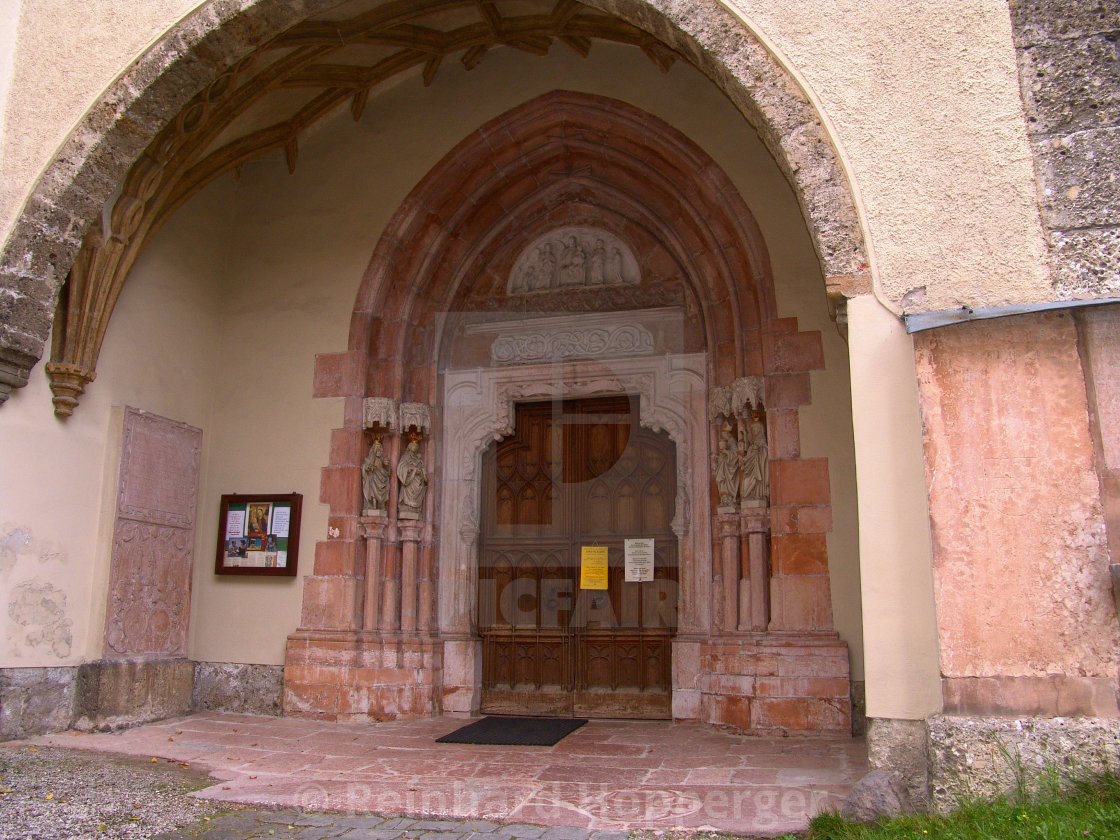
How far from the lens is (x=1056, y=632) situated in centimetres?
309

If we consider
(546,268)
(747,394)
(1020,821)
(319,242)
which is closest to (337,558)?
(319,242)

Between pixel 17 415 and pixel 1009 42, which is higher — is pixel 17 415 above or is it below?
below

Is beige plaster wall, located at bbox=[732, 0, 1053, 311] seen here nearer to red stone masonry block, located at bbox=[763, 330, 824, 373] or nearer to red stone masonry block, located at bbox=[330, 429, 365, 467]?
red stone masonry block, located at bbox=[763, 330, 824, 373]

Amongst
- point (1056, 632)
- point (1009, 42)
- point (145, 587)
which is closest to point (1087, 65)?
point (1009, 42)

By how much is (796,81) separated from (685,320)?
2.72 m

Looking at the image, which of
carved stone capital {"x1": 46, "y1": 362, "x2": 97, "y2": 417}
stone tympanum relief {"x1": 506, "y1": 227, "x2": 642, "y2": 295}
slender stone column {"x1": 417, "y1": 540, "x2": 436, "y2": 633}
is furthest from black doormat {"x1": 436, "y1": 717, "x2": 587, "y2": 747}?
stone tympanum relief {"x1": 506, "y1": 227, "x2": 642, "y2": 295}

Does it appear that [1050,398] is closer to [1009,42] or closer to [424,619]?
[1009,42]

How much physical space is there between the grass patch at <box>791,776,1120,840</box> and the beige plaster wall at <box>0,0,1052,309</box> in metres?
1.67

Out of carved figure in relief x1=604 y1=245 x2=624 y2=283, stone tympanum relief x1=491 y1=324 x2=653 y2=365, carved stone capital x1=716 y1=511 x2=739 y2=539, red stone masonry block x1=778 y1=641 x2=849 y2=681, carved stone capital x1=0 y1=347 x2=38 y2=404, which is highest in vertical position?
carved figure in relief x1=604 y1=245 x2=624 y2=283

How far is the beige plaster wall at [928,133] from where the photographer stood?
343 centimetres

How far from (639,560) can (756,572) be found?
3.13ft

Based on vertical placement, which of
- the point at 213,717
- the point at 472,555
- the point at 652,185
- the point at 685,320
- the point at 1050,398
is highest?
the point at 652,185

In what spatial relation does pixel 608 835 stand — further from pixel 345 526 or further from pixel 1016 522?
pixel 345 526

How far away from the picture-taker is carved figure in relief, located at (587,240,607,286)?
671 cm
